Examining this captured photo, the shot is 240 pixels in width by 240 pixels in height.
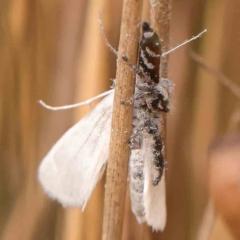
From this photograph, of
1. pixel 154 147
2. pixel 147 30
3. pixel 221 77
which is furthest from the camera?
pixel 221 77

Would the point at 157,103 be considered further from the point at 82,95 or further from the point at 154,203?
the point at 82,95

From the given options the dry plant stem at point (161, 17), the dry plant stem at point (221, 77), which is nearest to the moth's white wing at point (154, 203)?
the dry plant stem at point (161, 17)

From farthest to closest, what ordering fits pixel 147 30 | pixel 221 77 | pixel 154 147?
pixel 221 77 → pixel 154 147 → pixel 147 30

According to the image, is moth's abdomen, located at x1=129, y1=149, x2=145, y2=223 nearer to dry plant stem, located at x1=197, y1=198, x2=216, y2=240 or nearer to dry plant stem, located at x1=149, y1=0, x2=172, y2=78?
dry plant stem, located at x1=149, y1=0, x2=172, y2=78

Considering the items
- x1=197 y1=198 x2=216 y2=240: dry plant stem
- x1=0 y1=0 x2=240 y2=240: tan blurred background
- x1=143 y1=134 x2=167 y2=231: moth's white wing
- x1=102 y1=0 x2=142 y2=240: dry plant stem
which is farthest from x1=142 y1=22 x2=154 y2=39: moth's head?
x1=197 y1=198 x2=216 y2=240: dry plant stem

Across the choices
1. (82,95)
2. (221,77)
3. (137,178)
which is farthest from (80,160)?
(221,77)

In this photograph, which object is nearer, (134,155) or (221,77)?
(134,155)

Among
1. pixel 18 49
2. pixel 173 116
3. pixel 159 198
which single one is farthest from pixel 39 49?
pixel 159 198

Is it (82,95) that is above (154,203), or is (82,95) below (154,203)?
above

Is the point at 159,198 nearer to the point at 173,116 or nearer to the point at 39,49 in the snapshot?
the point at 173,116
